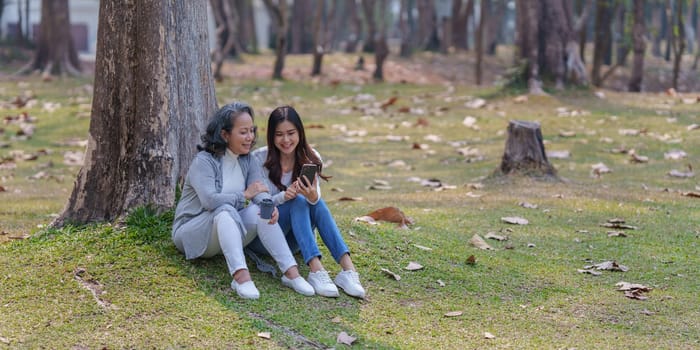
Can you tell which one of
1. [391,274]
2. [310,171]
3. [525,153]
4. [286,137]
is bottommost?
[391,274]

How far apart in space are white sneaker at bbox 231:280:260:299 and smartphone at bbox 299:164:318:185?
25.2 inches

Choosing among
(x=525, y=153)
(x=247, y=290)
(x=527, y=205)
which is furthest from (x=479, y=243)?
(x=525, y=153)

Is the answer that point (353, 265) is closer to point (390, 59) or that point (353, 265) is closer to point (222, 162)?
point (222, 162)

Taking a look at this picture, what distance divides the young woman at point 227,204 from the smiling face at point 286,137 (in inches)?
6.3

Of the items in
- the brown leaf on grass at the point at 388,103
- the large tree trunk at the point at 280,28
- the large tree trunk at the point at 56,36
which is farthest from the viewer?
the large tree trunk at the point at 56,36

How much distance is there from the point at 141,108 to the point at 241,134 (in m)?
0.77

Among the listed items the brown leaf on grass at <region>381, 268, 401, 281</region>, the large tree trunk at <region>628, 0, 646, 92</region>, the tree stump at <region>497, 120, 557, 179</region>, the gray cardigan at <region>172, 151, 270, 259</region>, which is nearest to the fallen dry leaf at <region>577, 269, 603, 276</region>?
the brown leaf on grass at <region>381, 268, 401, 281</region>

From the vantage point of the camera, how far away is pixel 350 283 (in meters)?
5.44

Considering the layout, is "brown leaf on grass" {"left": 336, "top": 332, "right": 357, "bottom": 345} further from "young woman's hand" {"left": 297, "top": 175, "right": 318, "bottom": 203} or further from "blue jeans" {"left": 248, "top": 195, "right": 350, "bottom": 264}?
"young woman's hand" {"left": 297, "top": 175, "right": 318, "bottom": 203}

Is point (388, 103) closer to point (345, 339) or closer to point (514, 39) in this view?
point (514, 39)

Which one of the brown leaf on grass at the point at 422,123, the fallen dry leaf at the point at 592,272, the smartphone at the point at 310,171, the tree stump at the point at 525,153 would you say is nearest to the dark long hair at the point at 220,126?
the smartphone at the point at 310,171

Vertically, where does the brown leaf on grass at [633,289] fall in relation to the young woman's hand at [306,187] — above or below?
below

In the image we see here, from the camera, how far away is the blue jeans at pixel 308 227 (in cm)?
544

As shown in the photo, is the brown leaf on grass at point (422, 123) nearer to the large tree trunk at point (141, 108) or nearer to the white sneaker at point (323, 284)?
the large tree trunk at point (141, 108)
